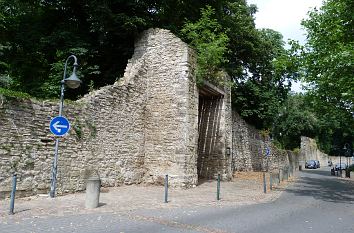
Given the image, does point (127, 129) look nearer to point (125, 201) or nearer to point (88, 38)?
point (125, 201)

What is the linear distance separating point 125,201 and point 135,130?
4872 mm

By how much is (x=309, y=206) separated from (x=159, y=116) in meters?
7.12

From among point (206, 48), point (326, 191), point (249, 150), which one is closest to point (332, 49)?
point (206, 48)

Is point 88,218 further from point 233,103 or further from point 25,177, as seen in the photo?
point 233,103

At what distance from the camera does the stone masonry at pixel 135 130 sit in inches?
402

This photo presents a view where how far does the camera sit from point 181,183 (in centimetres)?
1405

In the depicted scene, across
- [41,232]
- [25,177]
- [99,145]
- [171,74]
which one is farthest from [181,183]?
[41,232]

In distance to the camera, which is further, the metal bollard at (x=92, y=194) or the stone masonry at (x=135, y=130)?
the stone masonry at (x=135, y=130)

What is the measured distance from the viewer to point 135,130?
582 inches

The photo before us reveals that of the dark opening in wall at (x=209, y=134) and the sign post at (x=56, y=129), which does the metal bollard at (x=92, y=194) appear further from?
the dark opening in wall at (x=209, y=134)

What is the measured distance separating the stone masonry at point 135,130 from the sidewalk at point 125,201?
2.15 ft

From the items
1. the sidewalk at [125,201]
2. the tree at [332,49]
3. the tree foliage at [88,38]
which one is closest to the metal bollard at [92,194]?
the sidewalk at [125,201]

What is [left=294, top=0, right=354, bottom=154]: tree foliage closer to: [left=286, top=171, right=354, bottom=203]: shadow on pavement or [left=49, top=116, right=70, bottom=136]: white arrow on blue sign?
[left=286, top=171, right=354, bottom=203]: shadow on pavement

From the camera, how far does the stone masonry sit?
10219 millimetres
